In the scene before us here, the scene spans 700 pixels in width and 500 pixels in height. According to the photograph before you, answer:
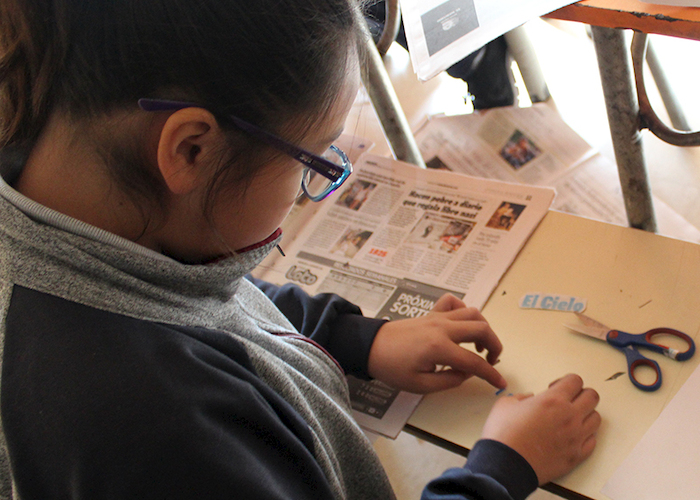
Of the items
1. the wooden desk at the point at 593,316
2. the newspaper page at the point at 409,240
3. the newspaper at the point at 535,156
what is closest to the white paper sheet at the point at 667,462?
the wooden desk at the point at 593,316

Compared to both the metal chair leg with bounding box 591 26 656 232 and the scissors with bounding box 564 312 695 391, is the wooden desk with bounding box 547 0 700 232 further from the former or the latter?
the scissors with bounding box 564 312 695 391

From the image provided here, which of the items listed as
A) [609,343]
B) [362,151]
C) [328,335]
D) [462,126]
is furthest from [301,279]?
[462,126]

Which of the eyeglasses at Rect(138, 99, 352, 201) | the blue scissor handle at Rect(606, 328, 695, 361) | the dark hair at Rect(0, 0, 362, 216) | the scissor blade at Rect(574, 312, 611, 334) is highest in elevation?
the dark hair at Rect(0, 0, 362, 216)

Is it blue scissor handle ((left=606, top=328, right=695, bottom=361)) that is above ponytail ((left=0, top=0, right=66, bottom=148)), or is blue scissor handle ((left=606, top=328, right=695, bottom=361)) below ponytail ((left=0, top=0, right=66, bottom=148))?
below

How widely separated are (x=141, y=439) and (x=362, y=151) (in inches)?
27.2

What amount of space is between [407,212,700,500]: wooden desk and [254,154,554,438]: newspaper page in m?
0.04

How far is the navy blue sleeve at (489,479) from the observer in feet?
1.73

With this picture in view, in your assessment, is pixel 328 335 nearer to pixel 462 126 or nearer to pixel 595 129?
pixel 462 126

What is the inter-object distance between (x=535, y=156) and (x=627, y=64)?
1.45 feet

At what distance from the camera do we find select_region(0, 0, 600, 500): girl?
40cm

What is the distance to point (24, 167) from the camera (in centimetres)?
48

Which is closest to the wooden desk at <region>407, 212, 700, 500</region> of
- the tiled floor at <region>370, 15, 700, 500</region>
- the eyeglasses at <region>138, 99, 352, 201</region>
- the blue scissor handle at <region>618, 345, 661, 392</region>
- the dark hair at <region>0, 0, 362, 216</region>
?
the blue scissor handle at <region>618, 345, 661, 392</region>

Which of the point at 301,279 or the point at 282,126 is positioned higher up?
the point at 282,126

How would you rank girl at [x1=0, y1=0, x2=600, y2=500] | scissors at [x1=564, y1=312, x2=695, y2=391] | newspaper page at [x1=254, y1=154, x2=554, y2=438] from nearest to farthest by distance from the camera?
girl at [x1=0, y1=0, x2=600, y2=500] < scissors at [x1=564, y1=312, x2=695, y2=391] < newspaper page at [x1=254, y1=154, x2=554, y2=438]
